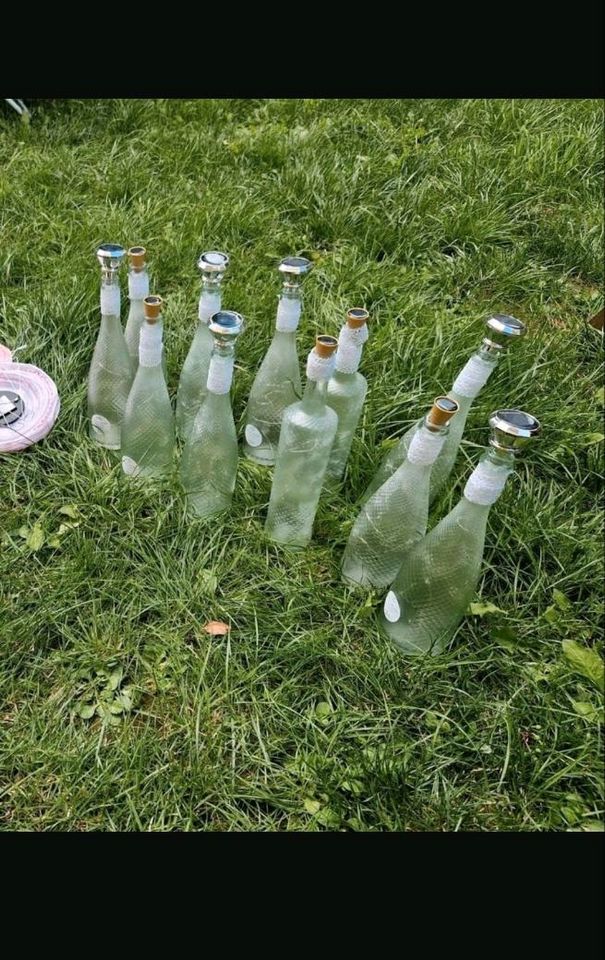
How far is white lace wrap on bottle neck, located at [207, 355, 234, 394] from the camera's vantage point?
1.67 metres

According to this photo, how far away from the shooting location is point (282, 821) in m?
1.50

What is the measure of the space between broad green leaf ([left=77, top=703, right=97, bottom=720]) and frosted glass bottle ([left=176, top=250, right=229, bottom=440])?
89 centimetres

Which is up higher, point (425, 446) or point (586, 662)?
point (425, 446)

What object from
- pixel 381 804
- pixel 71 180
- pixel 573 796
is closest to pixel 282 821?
pixel 381 804

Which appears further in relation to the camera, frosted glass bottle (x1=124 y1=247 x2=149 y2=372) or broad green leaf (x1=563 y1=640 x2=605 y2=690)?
frosted glass bottle (x1=124 y1=247 x2=149 y2=372)

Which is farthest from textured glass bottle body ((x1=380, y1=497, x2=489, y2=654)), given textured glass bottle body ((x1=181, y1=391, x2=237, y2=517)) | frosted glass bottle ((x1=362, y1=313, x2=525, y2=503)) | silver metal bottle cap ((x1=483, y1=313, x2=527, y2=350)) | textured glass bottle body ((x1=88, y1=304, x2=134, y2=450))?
textured glass bottle body ((x1=88, y1=304, x2=134, y2=450))

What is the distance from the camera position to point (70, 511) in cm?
200

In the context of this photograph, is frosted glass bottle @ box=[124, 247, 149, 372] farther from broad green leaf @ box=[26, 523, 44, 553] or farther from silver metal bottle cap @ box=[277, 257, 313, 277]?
broad green leaf @ box=[26, 523, 44, 553]

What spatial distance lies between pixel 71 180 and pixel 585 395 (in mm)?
2683

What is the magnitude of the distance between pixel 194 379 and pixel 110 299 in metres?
0.35

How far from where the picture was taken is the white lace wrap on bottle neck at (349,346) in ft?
5.61

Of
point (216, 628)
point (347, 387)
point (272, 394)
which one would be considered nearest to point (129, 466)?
point (272, 394)

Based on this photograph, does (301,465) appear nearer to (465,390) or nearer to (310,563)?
(310,563)

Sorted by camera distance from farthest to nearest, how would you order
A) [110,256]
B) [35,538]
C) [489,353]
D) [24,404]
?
[24,404] → [35,538] → [110,256] → [489,353]
